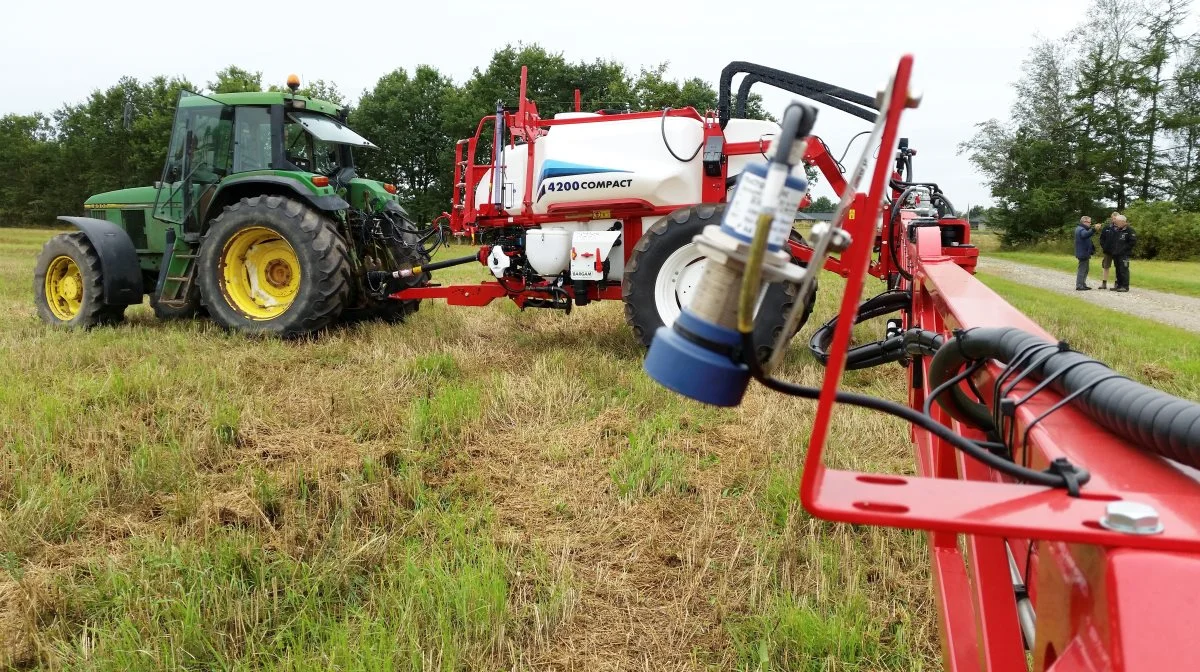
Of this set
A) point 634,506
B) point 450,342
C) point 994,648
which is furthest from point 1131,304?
point 994,648

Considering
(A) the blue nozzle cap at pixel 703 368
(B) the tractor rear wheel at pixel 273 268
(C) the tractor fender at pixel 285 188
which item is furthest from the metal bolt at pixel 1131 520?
(C) the tractor fender at pixel 285 188

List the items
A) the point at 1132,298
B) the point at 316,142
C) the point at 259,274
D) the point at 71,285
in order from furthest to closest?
the point at 1132,298 → the point at 71,285 → the point at 316,142 → the point at 259,274

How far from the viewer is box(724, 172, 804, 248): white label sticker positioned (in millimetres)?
837

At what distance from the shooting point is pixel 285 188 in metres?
6.11

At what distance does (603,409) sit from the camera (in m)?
3.98

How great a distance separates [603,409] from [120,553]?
2246mm

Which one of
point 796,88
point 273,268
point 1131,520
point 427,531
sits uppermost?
point 796,88

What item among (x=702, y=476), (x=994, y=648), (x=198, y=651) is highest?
(x=994, y=648)

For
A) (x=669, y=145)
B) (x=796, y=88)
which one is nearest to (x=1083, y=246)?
(x=796, y=88)

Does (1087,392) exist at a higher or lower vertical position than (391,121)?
lower

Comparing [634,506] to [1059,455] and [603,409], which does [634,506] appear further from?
[1059,455]

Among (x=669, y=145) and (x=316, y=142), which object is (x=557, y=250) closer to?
(x=669, y=145)

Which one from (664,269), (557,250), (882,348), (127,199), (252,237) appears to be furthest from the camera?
(127,199)

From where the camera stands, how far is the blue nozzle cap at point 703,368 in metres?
0.92
